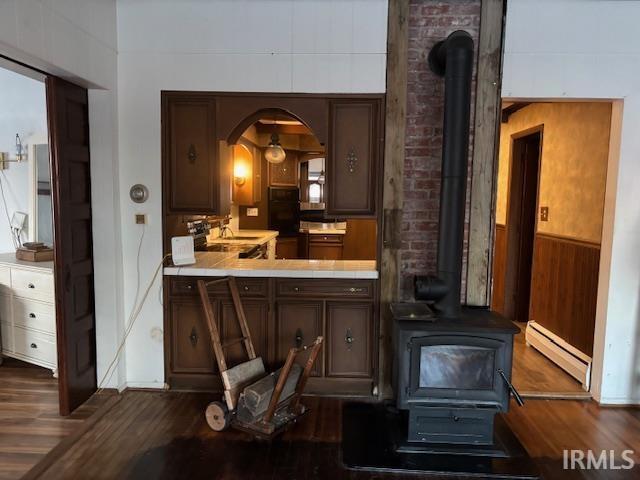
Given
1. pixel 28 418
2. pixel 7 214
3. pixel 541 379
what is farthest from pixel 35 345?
pixel 541 379

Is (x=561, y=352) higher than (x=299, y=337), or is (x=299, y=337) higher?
(x=299, y=337)

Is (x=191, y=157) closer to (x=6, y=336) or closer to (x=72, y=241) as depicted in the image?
(x=72, y=241)

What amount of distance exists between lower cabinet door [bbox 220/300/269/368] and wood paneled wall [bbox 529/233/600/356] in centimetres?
259

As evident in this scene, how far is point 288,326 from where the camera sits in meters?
3.37

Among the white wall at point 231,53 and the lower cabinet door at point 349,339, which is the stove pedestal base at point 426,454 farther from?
the white wall at point 231,53

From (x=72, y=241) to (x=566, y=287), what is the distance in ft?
13.4

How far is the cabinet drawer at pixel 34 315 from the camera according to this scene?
11.8ft

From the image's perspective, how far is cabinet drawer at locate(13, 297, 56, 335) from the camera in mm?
3611

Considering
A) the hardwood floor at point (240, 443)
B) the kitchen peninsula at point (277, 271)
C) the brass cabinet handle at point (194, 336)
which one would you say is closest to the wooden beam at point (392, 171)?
the kitchen peninsula at point (277, 271)

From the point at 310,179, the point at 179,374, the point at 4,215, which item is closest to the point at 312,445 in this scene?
the point at 179,374

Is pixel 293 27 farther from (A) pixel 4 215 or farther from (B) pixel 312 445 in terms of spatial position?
(A) pixel 4 215

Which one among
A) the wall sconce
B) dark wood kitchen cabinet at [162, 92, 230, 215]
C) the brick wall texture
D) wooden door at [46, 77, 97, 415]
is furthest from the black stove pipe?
the wall sconce

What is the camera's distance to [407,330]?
105 inches

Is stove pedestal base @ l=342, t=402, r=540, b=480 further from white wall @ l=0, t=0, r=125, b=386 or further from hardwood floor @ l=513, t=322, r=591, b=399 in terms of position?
white wall @ l=0, t=0, r=125, b=386
